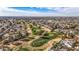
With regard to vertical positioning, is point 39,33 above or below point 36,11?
below

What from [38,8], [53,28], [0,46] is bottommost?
[0,46]

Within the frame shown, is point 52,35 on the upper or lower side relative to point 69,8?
lower

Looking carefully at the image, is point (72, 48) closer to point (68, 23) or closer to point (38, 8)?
point (68, 23)

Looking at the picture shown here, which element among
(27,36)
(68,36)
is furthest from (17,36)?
(68,36)

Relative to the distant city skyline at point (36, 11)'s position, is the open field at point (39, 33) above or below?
below

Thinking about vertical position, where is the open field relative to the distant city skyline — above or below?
below
